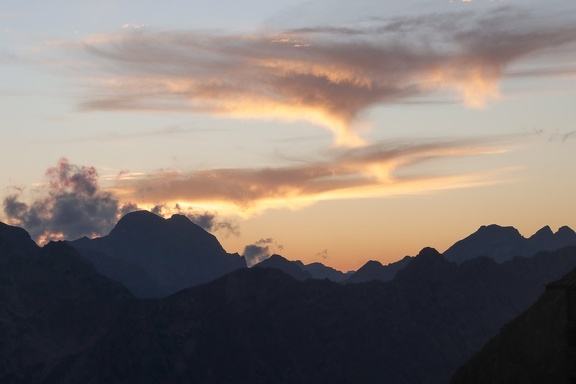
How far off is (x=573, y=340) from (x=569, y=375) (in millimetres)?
2317

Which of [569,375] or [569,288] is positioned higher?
[569,288]

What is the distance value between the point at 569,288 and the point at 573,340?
2.01m

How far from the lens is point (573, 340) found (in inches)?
1379

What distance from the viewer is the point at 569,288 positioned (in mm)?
34344

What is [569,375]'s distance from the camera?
36.8 m

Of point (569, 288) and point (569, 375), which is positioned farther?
point (569, 375)

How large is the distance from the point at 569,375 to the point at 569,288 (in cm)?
420
